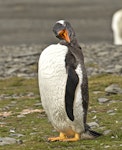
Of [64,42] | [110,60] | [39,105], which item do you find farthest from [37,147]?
[110,60]

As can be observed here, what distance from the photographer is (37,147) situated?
10.1 m

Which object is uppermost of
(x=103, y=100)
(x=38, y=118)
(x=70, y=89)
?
(x=70, y=89)

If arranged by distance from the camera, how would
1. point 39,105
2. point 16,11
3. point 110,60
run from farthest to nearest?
point 16,11 < point 110,60 < point 39,105

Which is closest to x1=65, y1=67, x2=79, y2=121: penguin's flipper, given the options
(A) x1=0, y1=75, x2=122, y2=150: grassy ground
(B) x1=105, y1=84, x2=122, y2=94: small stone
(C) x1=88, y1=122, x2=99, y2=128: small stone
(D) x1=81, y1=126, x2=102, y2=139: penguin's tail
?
(D) x1=81, y1=126, x2=102, y2=139: penguin's tail

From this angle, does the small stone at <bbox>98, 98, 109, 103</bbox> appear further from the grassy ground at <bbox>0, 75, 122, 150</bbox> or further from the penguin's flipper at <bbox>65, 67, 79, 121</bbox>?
the penguin's flipper at <bbox>65, 67, 79, 121</bbox>

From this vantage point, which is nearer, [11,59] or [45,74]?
[45,74]

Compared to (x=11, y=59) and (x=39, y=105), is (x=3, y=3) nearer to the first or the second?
(x=11, y=59)

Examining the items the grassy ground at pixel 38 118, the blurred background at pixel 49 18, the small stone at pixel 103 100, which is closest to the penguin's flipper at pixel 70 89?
the grassy ground at pixel 38 118

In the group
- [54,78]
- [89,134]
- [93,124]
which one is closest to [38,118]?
[93,124]

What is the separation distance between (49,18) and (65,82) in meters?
32.9

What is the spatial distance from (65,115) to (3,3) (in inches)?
1536

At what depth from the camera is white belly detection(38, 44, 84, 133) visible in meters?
10.5

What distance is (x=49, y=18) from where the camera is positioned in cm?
4334

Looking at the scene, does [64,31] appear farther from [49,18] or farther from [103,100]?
[49,18]
